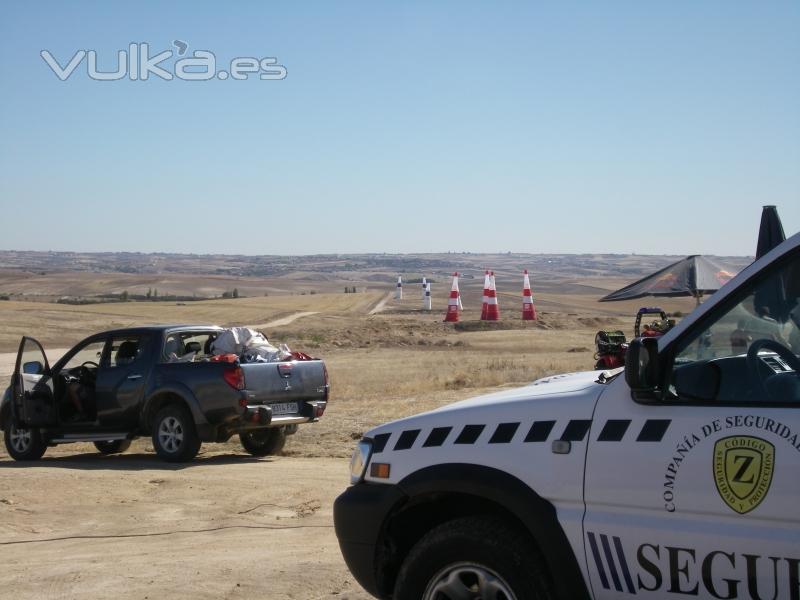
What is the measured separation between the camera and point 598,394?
4383 millimetres

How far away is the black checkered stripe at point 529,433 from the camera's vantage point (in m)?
4.14

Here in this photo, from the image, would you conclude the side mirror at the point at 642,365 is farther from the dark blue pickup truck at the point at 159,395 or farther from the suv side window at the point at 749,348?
the dark blue pickup truck at the point at 159,395

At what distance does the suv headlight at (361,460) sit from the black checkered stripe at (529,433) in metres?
0.04

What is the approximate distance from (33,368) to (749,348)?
10433mm

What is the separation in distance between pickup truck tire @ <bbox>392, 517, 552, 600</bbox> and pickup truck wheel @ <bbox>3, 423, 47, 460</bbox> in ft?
31.2

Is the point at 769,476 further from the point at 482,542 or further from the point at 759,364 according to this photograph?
the point at 482,542

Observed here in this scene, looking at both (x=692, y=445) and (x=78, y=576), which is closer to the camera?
(x=692, y=445)

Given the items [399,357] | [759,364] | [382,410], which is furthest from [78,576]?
[399,357]

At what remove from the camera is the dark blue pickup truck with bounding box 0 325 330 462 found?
40.5ft

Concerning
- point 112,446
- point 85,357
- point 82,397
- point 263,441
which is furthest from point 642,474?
point 112,446

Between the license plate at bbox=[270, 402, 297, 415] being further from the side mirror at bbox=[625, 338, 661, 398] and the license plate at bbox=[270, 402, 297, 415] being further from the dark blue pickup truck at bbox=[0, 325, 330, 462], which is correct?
the side mirror at bbox=[625, 338, 661, 398]

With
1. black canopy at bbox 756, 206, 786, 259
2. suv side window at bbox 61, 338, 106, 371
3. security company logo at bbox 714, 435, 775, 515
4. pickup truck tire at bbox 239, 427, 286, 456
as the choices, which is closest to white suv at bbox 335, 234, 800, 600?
security company logo at bbox 714, 435, 775, 515

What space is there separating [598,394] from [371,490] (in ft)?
3.90

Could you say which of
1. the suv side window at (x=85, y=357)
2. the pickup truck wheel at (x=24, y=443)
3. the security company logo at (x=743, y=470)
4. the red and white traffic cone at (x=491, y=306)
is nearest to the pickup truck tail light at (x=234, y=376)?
the suv side window at (x=85, y=357)
